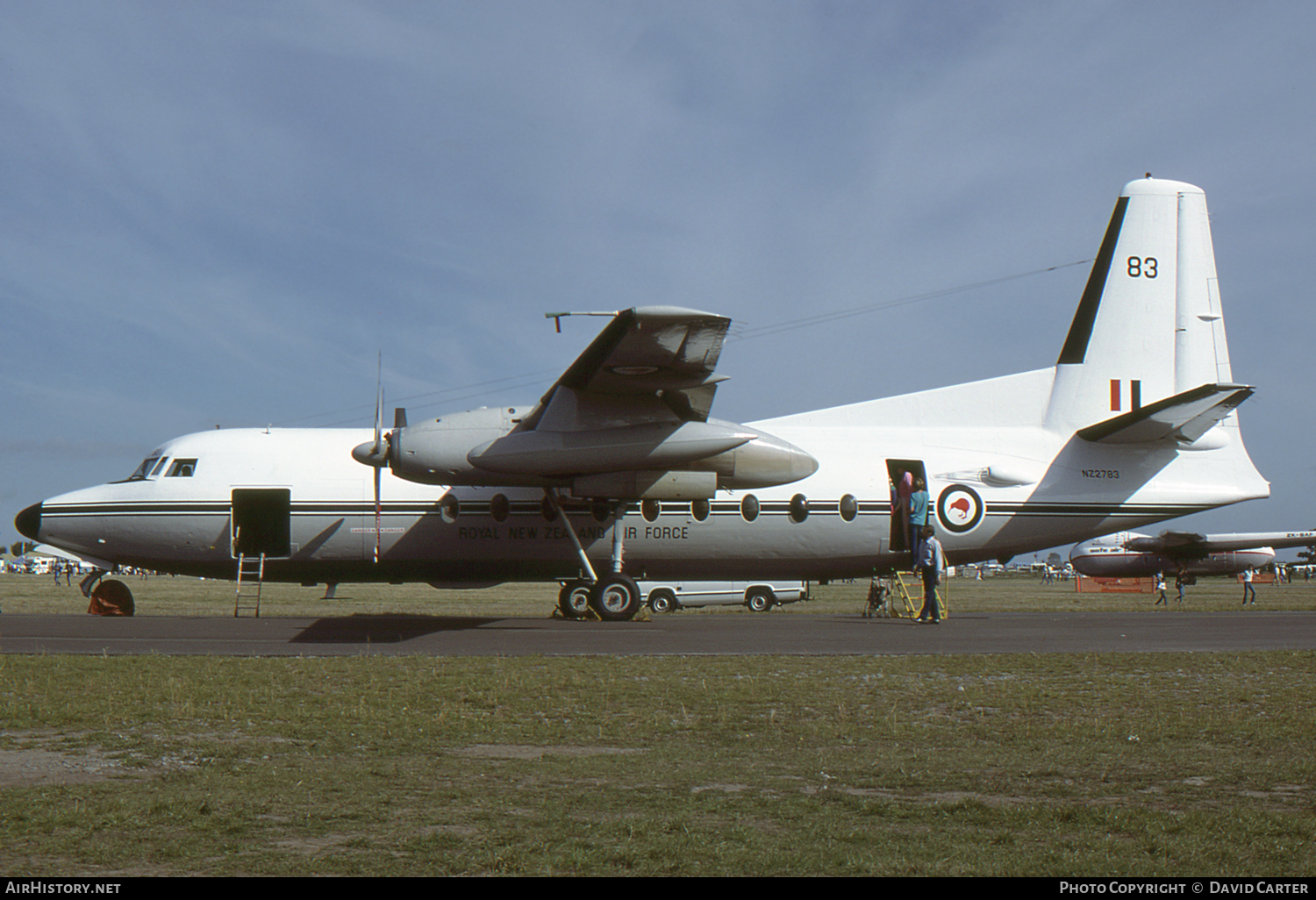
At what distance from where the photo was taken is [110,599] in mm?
18391

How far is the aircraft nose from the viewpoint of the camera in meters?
17.8

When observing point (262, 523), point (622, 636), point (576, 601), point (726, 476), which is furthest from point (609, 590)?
point (262, 523)

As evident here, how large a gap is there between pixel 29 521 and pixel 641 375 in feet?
41.7

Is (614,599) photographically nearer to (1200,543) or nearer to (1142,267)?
(1142,267)

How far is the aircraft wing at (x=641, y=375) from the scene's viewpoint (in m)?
12.4

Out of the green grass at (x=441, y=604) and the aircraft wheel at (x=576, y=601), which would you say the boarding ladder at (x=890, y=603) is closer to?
the green grass at (x=441, y=604)

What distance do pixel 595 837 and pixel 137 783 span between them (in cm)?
276

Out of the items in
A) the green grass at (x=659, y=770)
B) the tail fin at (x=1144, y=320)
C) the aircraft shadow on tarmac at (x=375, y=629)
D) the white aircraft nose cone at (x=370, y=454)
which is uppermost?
the tail fin at (x=1144, y=320)

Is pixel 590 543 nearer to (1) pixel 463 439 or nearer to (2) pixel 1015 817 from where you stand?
(1) pixel 463 439

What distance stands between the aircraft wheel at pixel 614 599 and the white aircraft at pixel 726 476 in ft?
0.12

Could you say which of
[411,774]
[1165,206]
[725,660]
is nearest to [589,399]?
[725,660]

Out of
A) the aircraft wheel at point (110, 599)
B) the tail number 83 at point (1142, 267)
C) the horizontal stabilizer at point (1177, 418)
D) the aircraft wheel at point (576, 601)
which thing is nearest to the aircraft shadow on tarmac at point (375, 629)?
the aircraft wheel at point (576, 601)

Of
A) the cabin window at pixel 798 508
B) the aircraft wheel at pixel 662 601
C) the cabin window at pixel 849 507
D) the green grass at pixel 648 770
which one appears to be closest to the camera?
the green grass at pixel 648 770

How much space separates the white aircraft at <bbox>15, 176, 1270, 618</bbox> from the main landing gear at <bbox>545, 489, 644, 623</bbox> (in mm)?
46
